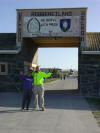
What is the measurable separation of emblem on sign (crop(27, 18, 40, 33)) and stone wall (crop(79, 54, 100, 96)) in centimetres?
390

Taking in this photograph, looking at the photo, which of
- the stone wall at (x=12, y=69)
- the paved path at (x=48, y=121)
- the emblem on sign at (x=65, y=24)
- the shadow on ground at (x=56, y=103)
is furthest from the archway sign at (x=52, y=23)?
the paved path at (x=48, y=121)

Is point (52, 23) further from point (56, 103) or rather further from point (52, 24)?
point (56, 103)

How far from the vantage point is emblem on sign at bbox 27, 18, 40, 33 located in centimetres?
1430

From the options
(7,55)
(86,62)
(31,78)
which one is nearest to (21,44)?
(7,55)

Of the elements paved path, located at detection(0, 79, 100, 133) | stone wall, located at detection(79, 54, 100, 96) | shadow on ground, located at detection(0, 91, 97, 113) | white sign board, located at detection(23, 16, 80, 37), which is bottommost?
shadow on ground, located at detection(0, 91, 97, 113)

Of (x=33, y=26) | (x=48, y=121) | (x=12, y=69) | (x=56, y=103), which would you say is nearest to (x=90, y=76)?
(x=56, y=103)

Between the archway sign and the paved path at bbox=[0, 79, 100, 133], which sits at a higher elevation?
the archway sign

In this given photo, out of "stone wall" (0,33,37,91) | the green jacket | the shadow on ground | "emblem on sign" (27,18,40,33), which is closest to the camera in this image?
the green jacket

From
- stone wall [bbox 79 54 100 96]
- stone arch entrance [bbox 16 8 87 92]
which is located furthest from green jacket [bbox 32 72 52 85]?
stone arch entrance [bbox 16 8 87 92]

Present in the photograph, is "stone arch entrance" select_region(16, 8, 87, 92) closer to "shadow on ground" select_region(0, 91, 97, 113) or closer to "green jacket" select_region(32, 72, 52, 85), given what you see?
"shadow on ground" select_region(0, 91, 97, 113)

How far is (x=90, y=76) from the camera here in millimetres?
13609

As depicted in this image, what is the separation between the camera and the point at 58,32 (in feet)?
46.4

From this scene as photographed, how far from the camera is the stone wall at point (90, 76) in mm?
13570

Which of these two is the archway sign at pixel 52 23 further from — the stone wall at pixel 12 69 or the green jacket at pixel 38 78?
the green jacket at pixel 38 78
